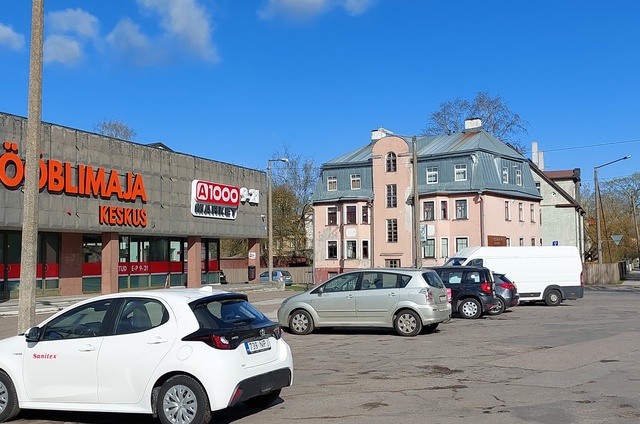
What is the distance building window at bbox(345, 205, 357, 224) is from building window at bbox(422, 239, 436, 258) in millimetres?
6566

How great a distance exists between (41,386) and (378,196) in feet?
170

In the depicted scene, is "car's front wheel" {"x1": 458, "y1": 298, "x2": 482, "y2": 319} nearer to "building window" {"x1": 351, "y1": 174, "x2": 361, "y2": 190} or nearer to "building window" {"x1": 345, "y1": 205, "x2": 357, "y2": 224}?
"building window" {"x1": 345, "y1": 205, "x2": 357, "y2": 224}

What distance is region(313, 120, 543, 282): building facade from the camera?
5656 cm

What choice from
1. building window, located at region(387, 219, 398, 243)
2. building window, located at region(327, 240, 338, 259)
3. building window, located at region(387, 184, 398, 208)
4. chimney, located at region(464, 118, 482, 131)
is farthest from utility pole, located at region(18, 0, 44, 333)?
chimney, located at region(464, 118, 482, 131)

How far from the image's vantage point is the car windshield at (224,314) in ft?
27.0

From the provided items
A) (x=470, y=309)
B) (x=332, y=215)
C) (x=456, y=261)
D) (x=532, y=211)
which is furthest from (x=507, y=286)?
(x=532, y=211)

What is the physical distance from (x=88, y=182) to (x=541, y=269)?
749 inches

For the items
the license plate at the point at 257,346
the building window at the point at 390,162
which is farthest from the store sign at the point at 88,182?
the building window at the point at 390,162

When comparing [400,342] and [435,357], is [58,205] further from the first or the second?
[435,357]

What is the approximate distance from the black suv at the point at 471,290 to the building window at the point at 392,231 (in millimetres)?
35454

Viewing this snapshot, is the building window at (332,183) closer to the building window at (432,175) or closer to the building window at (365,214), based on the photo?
the building window at (365,214)

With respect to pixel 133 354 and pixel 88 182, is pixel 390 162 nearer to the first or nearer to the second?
pixel 88 182

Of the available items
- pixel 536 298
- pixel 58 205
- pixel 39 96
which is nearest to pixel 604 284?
pixel 536 298

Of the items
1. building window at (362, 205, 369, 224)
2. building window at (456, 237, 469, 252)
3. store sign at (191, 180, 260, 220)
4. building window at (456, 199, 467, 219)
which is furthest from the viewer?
building window at (362, 205, 369, 224)
